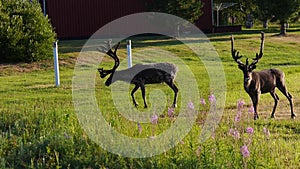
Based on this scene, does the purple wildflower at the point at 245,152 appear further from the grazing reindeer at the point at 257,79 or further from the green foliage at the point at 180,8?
the green foliage at the point at 180,8

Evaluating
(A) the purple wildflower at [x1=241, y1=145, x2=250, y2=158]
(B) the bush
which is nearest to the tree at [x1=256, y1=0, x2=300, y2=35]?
(B) the bush

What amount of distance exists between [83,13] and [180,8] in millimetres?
8277

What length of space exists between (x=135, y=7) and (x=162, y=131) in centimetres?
3553

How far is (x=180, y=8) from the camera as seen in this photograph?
38.9m

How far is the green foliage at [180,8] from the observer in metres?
38.9

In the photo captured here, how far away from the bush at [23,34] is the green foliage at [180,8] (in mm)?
11858

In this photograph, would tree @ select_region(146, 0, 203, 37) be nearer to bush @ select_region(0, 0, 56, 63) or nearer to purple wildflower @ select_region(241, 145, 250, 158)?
bush @ select_region(0, 0, 56, 63)

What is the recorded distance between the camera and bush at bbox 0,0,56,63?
27.7 m

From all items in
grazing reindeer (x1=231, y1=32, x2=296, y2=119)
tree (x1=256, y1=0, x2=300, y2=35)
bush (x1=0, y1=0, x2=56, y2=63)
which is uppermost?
tree (x1=256, y1=0, x2=300, y2=35)

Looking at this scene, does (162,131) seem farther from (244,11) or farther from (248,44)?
(244,11)

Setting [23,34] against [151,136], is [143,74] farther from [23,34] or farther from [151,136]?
[23,34]

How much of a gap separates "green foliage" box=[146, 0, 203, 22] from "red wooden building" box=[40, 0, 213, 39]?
3.15 m

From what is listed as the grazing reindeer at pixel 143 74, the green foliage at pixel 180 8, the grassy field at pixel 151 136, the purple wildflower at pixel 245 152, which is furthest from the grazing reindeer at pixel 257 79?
the green foliage at pixel 180 8

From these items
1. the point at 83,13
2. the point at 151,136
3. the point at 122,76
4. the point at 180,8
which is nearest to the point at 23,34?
the point at 180,8
